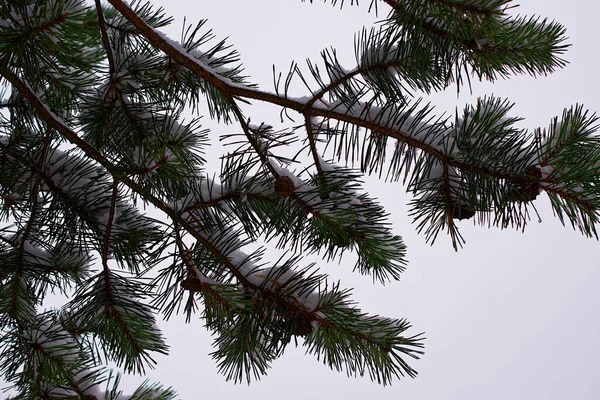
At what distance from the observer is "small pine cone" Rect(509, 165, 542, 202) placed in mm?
773

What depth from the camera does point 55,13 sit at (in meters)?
0.77

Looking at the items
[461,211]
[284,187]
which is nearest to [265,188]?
[284,187]

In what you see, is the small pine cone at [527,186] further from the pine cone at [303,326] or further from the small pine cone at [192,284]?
the small pine cone at [192,284]

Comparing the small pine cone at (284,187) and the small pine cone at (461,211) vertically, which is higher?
the small pine cone at (284,187)

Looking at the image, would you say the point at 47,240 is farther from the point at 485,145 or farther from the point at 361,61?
the point at 485,145

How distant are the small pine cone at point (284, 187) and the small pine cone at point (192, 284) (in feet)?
0.70

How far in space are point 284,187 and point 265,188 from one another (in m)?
0.08

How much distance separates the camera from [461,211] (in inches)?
34.5

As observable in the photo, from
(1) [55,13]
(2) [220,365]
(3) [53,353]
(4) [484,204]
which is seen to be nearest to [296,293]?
(2) [220,365]

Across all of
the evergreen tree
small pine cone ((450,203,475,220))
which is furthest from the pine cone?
small pine cone ((450,203,475,220))

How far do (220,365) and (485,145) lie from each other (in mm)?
660

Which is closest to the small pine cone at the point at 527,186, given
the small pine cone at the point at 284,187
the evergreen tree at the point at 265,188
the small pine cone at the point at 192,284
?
the evergreen tree at the point at 265,188

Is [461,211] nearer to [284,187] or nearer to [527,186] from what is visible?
[527,186]

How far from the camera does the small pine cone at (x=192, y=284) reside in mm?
895
